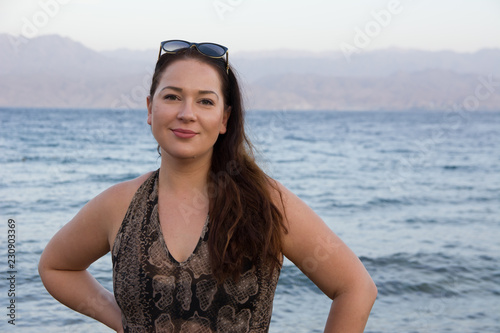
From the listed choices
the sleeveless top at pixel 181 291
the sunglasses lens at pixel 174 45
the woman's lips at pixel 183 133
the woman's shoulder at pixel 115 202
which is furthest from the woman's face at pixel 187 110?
the sleeveless top at pixel 181 291

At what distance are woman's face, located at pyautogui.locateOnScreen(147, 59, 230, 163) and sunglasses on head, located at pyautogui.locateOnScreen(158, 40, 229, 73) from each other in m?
0.08

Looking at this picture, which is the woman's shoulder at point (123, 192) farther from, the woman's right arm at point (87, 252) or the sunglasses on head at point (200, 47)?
the sunglasses on head at point (200, 47)

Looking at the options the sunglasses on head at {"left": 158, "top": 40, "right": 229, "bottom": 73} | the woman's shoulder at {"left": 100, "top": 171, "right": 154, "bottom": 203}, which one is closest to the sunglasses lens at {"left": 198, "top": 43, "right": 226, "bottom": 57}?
the sunglasses on head at {"left": 158, "top": 40, "right": 229, "bottom": 73}

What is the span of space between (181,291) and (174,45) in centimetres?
103

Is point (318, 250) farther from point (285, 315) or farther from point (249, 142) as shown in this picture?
point (285, 315)

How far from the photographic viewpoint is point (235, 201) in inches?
91.4

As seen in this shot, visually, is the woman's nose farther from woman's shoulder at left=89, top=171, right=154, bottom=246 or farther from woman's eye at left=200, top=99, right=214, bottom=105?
woman's shoulder at left=89, top=171, right=154, bottom=246

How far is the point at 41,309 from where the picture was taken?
6.83m

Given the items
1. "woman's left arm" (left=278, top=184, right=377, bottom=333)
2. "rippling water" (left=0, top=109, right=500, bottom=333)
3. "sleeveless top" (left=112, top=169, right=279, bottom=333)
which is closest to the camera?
"sleeveless top" (left=112, top=169, right=279, bottom=333)

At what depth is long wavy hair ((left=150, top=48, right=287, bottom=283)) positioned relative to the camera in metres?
2.22

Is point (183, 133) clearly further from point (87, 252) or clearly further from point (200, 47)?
point (87, 252)

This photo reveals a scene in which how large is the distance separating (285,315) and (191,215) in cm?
519

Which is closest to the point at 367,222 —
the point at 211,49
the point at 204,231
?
the point at 211,49

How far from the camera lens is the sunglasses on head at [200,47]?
2.46 metres
